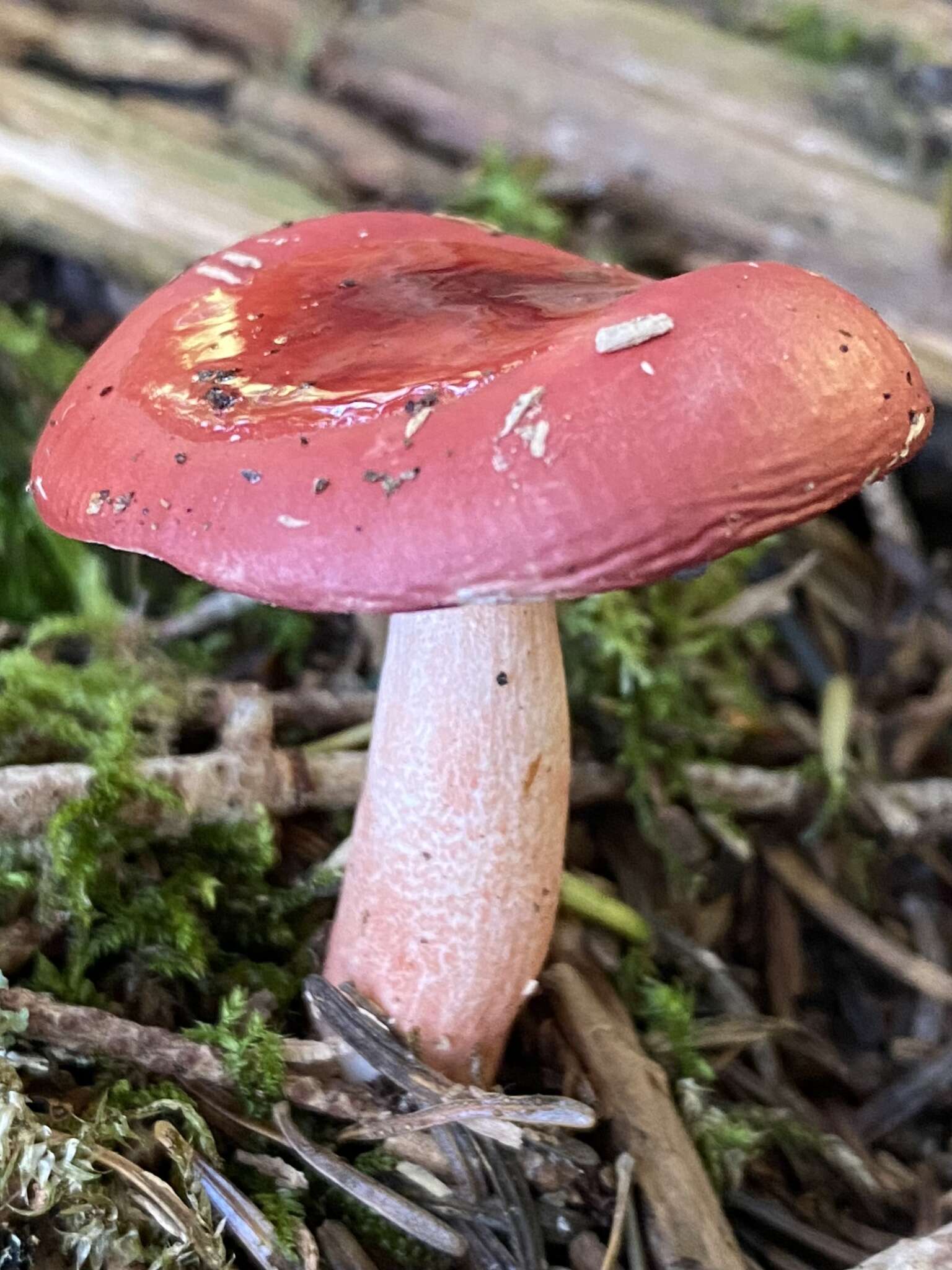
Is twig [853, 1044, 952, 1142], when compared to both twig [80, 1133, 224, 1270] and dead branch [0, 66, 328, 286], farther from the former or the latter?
dead branch [0, 66, 328, 286]

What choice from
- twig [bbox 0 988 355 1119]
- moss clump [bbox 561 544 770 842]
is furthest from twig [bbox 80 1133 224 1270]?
moss clump [bbox 561 544 770 842]

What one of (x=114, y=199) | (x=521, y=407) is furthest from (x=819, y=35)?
(x=521, y=407)

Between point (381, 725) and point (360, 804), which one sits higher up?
point (381, 725)

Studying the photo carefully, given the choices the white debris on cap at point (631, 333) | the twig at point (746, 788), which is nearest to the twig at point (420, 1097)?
the twig at point (746, 788)

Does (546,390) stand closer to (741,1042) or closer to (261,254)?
(261,254)

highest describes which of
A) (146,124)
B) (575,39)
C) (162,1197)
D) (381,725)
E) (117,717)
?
(575,39)

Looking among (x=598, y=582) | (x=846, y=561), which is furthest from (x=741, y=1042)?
(x=846, y=561)

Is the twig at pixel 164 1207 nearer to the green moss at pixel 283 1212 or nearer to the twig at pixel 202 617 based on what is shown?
the green moss at pixel 283 1212

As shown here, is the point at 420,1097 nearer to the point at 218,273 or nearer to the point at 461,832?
the point at 461,832
